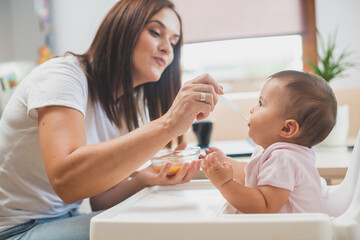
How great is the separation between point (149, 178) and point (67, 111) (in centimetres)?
29

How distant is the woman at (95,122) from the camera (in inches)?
32.1

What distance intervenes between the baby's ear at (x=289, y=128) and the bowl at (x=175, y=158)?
0.85 ft

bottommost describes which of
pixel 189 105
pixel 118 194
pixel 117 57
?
pixel 118 194

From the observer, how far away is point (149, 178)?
3.26 feet

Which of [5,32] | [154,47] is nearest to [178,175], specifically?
[154,47]

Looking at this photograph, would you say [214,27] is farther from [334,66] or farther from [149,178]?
[149,178]

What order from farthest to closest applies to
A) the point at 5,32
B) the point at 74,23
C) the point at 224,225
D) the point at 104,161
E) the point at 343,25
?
1. the point at 74,23
2. the point at 5,32
3. the point at 343,25
4. the point at 104,161
5. the point at 224,225

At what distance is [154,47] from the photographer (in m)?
1.18

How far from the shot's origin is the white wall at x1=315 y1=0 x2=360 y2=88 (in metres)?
2.32

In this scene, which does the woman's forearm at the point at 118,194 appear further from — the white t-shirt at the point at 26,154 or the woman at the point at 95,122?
the white t-shirt at the point at 26,154

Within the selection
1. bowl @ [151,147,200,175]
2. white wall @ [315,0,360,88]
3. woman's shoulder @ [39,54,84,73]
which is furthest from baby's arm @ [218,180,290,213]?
white wall @ [315,0,360,88]

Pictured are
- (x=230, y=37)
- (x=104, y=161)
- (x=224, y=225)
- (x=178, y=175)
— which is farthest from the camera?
(x=230, y=37)

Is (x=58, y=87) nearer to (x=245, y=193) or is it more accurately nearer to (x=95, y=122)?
(x=95, y=122)

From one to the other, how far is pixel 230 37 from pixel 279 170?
200cm
